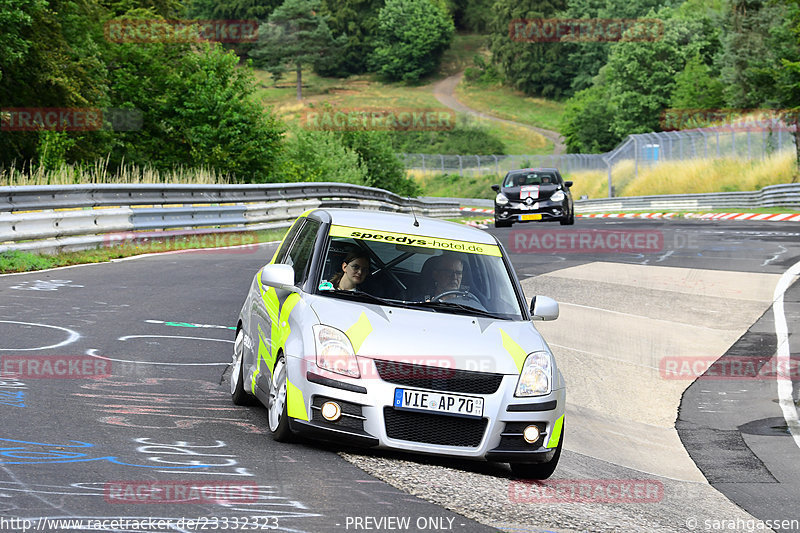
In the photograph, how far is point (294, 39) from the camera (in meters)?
156

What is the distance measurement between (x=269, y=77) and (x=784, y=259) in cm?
14620

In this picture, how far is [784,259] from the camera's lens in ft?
71.7

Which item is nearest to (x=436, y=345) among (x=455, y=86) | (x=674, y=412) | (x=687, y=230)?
(x=674, y=412)

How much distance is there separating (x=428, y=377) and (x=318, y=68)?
161 m

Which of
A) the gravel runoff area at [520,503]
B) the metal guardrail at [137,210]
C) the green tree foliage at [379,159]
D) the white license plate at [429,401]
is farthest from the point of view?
the green tree foliage at [379,159]

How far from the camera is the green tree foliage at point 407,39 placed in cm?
16100

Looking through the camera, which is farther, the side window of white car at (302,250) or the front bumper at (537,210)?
the front bumper at (537,210)

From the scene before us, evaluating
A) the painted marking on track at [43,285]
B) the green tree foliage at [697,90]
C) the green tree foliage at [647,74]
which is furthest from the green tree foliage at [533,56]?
the painted marking on track at [43,285]

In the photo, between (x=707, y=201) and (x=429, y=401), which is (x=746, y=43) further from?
(x=429, y=401)

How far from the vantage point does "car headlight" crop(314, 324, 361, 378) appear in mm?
6371

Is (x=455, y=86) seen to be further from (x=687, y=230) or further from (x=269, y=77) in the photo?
(x=687, y=230)

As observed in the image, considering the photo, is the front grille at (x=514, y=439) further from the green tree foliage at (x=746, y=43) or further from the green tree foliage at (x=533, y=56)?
the green tree foliage at (x=533, y=56)

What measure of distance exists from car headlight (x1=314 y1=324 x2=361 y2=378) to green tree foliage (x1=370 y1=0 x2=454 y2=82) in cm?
15643

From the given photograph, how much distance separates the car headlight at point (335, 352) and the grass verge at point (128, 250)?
10280 mm
